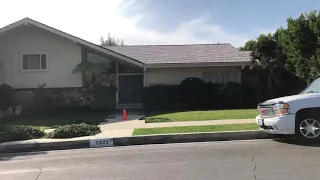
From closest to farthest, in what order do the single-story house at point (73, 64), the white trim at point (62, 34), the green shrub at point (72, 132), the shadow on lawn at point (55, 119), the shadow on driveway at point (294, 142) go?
the shadow on driveway at point (294, 142) → the green shrub at point (72, 132) → the shadow on lawn at point (55, 119) → the white trim at point (62, 34) → the single-story house at point (73, 64)

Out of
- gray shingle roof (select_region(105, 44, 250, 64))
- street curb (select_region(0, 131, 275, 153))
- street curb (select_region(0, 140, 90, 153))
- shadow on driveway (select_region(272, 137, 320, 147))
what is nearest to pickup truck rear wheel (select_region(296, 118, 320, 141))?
shadow on driveway (select_region(272, 137, 320, 147))

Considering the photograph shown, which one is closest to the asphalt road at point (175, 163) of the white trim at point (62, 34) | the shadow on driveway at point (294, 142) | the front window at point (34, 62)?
the shadow on driveway at point (294, 142)

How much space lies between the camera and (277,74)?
2547 centimetres

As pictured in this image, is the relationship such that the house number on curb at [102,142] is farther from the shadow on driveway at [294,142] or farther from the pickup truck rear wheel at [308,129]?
the pickup truck rear wheel at [308,129]

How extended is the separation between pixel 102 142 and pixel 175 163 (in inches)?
167

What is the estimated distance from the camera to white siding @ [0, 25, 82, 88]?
23516 mm

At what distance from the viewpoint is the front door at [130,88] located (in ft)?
81.6

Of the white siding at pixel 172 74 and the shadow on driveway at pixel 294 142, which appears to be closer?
the shadow on driveway at pixel 294 142

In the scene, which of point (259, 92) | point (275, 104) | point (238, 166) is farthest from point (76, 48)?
point (238, 166)

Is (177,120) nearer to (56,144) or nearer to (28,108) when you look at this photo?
(56,144)

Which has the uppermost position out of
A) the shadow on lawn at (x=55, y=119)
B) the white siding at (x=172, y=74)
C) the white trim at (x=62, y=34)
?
the white trim at (x=62, y=34)

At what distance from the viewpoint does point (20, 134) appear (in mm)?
13070

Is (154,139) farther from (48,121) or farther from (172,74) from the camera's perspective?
(172,74)

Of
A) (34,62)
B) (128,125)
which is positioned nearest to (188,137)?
(128,125)
